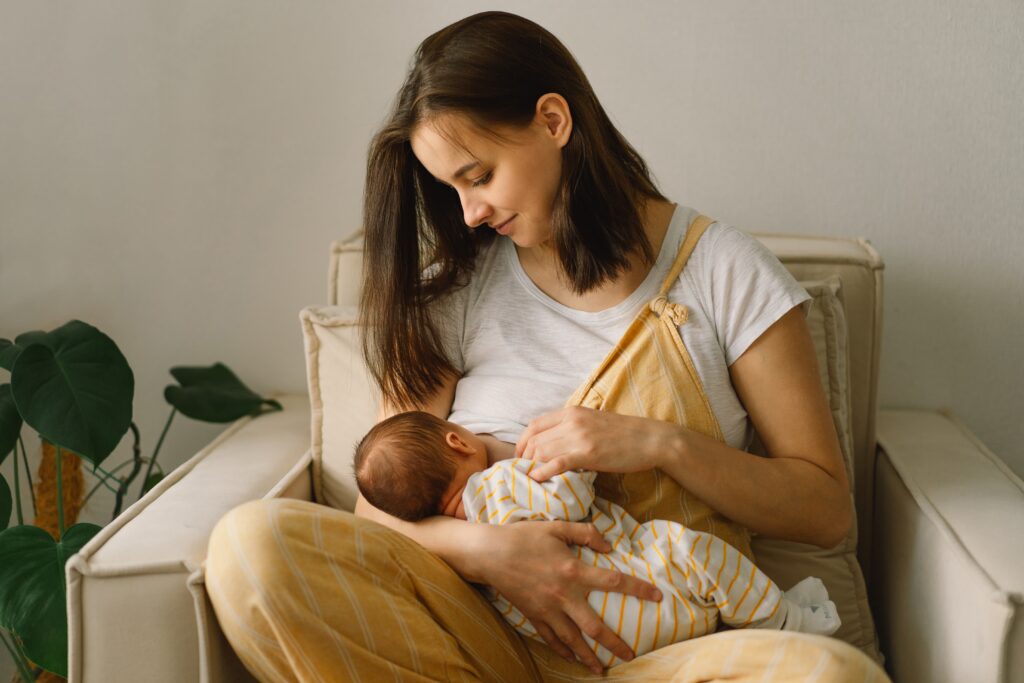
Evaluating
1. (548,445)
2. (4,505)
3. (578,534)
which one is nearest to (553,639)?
(578,534)

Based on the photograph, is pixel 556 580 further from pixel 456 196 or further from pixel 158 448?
pixel 158 448

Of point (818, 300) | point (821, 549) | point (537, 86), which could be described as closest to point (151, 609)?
point (537, 86)

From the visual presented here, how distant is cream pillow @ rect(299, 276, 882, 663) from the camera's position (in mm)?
1498

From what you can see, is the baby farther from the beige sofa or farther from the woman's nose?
the woman's nose

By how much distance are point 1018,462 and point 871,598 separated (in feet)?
1.76

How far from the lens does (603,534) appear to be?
129 cm

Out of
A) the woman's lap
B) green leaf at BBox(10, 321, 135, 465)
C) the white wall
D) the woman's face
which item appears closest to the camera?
the woman's lap

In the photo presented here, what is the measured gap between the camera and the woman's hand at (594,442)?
4.19ft

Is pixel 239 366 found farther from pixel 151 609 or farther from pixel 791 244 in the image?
pixel 791 244

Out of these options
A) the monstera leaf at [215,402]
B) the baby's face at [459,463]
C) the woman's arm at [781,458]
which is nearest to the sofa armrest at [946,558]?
the woman's arm at [781,458]

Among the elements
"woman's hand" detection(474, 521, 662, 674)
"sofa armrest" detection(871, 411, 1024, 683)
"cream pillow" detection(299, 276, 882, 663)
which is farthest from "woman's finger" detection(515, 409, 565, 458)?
"sofa armrest" detection(871, 411, 1024, 683)

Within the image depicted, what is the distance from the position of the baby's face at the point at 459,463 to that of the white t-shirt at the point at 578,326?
0.09 m

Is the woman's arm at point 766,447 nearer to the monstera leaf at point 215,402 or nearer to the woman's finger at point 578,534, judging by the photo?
the woman's finger at point 578,534

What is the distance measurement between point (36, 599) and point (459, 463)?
25.4 inches
